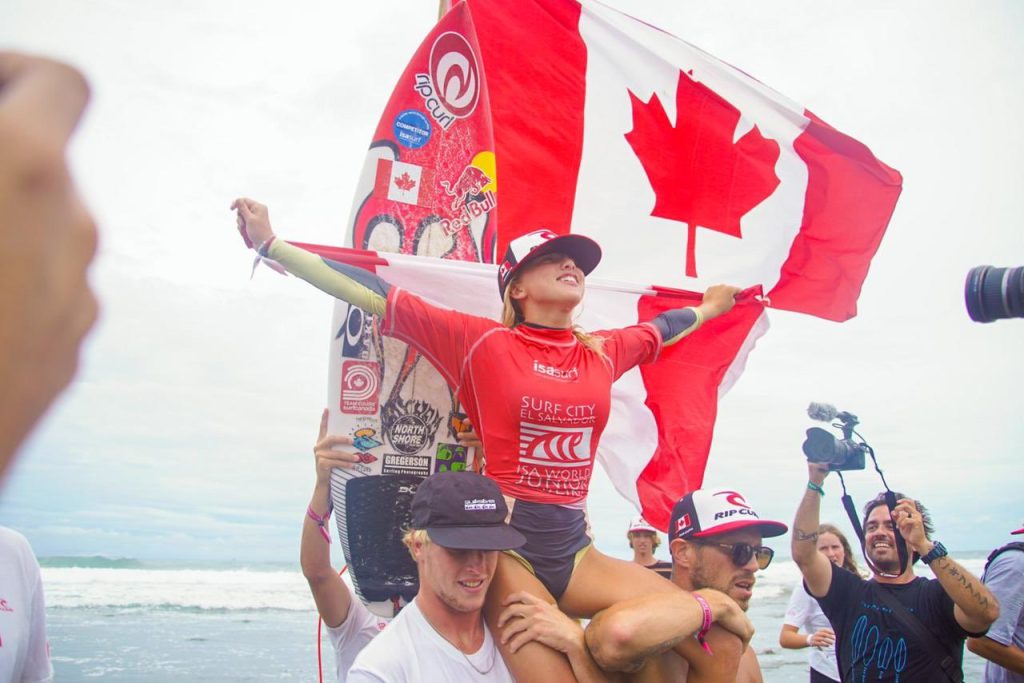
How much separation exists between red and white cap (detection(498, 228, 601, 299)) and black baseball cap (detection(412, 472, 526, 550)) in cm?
92

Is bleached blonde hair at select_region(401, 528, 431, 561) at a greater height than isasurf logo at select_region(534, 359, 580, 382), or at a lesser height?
lesser

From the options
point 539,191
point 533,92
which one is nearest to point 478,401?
point 539,191

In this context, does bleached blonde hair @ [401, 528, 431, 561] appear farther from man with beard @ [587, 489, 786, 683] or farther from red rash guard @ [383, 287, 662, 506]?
man with beard @ [587, 489, 786, 683]

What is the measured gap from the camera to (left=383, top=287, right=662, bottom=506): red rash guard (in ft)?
10.1

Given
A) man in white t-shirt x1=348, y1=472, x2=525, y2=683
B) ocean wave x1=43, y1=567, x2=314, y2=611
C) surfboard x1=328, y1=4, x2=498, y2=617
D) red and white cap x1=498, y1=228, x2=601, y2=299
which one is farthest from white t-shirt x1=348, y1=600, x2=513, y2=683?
ocean wave x1=43, y1=567, x2=314, y2=611

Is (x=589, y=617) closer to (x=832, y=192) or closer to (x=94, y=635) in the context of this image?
(x=832, y=192)

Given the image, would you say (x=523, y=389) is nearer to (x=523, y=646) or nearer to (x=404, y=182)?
(x=523, y=646)

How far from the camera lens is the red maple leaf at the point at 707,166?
17.0ft

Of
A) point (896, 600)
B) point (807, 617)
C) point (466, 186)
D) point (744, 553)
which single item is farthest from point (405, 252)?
point (807, 617)

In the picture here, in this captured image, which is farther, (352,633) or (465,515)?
(352,633)

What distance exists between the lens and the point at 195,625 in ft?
47.4

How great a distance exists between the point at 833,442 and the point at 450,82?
278cm

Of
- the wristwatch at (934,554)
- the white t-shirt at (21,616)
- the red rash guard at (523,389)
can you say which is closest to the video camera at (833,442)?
the wristwatch at (934,554)

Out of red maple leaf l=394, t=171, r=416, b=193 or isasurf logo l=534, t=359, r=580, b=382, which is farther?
red maple leaf l=394, t=171, r=416, b=193
